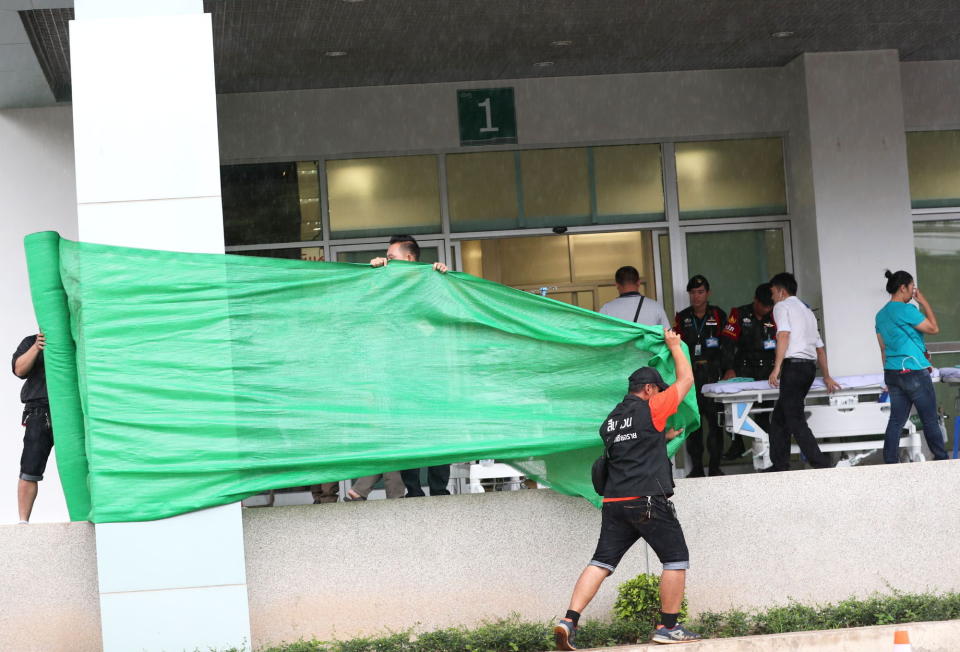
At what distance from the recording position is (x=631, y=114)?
39.9 feet

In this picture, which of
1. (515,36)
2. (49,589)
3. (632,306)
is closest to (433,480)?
(49,589)

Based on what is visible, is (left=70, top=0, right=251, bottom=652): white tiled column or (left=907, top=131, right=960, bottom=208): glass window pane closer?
(left=70, top=0, right=251, bottom=652): white tiled column

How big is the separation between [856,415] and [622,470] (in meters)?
4.41

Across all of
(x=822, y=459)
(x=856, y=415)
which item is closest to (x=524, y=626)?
(x=822, y=459)

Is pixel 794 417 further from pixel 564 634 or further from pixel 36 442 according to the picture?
pixel 36 442

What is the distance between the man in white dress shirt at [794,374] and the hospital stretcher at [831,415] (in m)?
0.35

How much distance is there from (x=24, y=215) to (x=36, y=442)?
4.31 meters

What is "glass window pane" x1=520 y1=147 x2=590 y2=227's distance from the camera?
40.1 ft

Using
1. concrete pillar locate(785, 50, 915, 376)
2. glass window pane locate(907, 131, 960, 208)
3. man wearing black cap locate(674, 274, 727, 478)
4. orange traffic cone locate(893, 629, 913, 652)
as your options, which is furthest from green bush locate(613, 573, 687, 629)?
glass window pane locate(907, 131, 960, 208)

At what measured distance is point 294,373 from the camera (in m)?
6.72

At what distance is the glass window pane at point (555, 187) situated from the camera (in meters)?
12.2

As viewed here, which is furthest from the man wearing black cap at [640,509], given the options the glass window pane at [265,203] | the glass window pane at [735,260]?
the glass window pane at [265,203]

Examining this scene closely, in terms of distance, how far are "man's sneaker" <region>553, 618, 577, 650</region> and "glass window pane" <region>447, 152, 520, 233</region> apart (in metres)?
6.57

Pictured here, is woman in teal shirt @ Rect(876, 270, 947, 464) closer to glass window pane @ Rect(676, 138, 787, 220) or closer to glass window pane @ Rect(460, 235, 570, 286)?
glass window pane @ Rect(676, 138, 787, 220)
